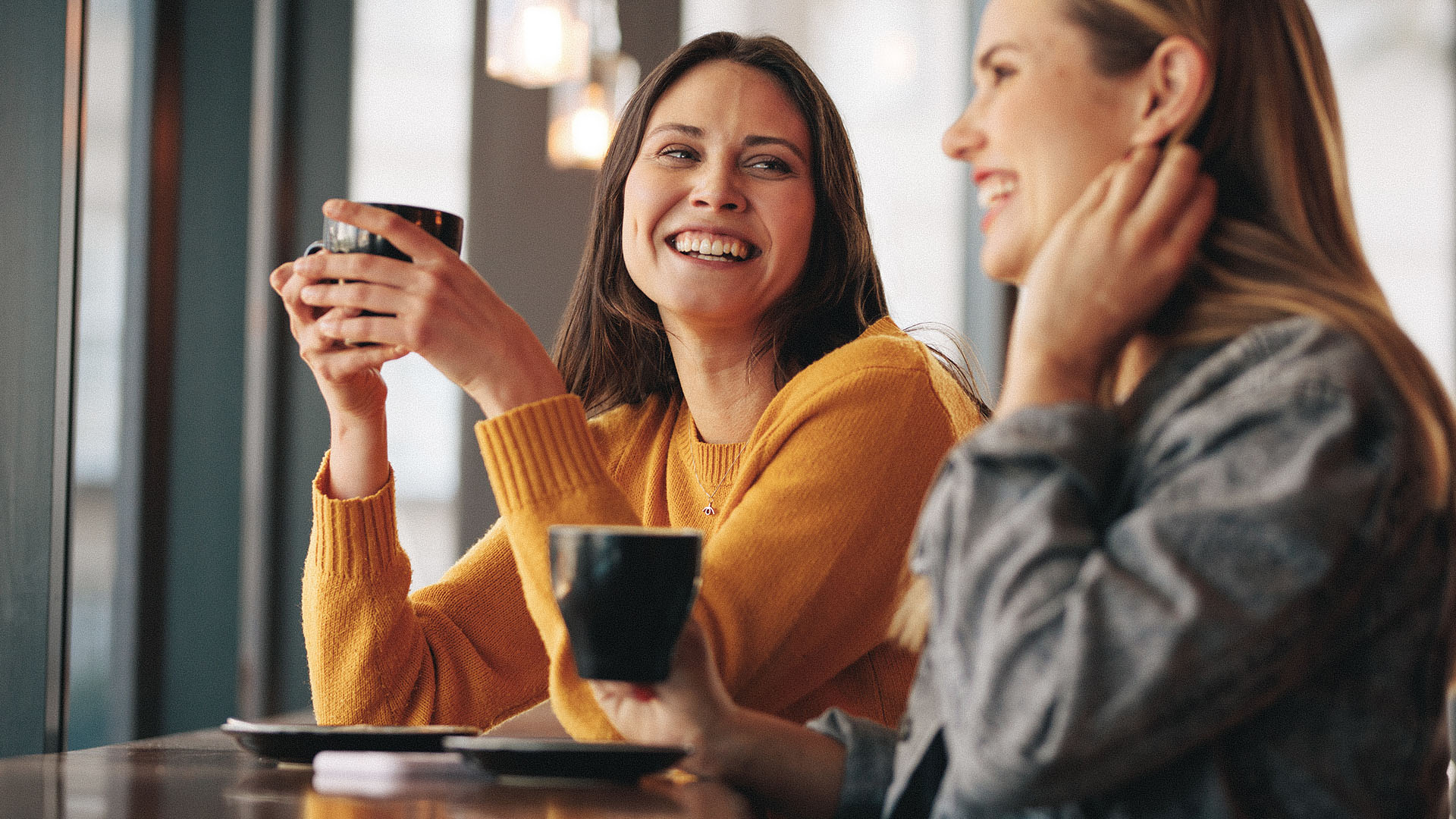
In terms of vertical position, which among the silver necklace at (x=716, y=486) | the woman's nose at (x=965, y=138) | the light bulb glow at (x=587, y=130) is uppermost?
the light bulb glow at (x=587, y=130)

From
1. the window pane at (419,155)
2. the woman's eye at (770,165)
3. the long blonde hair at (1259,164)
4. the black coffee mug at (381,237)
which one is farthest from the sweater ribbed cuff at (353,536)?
the window pane at (419,155)

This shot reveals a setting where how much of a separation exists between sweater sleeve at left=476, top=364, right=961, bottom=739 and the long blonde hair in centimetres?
45

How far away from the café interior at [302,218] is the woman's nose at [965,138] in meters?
1.21

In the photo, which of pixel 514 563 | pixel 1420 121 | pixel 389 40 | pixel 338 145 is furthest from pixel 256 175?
pixel 1420 121

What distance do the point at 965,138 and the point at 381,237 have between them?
50 centimetres

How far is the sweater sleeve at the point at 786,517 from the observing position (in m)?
1.08

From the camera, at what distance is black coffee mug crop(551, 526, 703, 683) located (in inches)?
30.3

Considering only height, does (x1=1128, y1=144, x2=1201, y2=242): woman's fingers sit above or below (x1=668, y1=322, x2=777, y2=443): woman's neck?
above

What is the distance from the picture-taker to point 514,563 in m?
1.49

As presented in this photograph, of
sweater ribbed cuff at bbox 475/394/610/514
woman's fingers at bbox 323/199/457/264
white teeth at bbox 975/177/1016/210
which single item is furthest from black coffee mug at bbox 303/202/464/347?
white teeth at bbox 975/177/1016/210

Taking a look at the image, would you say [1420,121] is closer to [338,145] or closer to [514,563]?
[338,145]

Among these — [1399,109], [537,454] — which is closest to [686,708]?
[537,454]

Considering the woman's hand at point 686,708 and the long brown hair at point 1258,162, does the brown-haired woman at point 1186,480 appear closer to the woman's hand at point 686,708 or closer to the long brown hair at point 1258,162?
the long brown hair at point 1258,162

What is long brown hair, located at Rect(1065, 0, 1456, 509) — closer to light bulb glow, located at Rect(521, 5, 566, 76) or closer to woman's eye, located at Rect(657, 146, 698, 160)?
woman's eye, located at Rect(657, 146, 698, 160)
